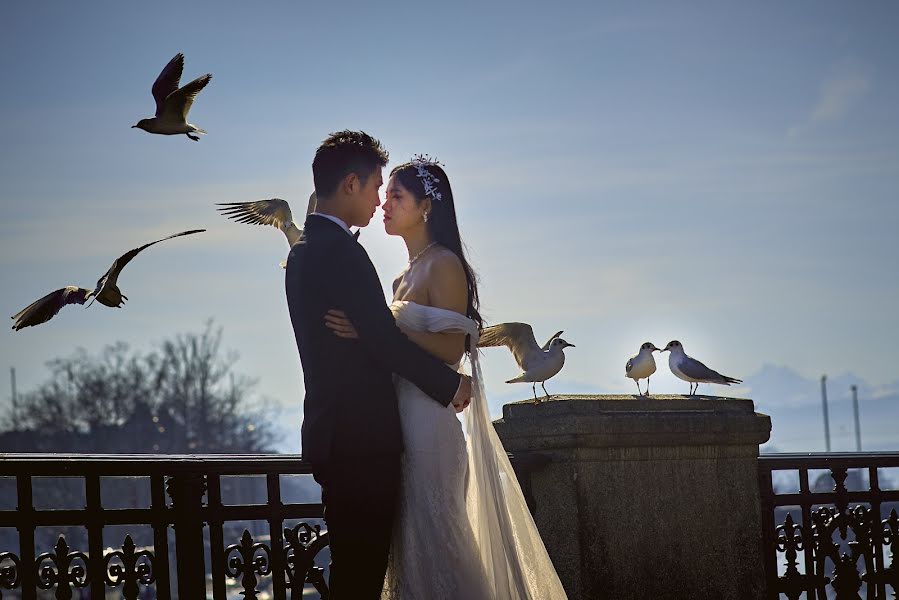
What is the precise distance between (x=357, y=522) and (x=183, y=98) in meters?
3.82

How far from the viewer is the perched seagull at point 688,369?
8367 millimetres

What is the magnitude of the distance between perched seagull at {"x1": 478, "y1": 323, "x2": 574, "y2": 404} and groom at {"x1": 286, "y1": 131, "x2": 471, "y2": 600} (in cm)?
209

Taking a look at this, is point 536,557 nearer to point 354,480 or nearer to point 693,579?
point 354,480

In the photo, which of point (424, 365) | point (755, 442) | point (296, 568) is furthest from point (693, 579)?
point (424, 365)

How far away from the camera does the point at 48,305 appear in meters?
5.92

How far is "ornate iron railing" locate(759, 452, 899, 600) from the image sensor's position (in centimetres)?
715

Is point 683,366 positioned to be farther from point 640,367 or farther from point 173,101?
point 173,101

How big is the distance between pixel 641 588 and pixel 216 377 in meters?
72.9

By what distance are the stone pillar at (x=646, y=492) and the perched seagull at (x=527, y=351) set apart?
365mm

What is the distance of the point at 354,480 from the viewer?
462 cm

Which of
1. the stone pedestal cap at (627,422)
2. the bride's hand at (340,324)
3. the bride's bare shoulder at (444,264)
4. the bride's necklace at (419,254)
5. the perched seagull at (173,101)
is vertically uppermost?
the perched seagull at (173,101)

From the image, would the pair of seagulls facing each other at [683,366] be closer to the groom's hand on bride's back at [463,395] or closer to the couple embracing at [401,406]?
the couple embracing at [401,406]

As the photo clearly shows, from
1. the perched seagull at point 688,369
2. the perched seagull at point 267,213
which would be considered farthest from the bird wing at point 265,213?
the perched seagull at point 688,369

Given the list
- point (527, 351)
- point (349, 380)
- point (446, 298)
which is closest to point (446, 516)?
point (349, 380)
